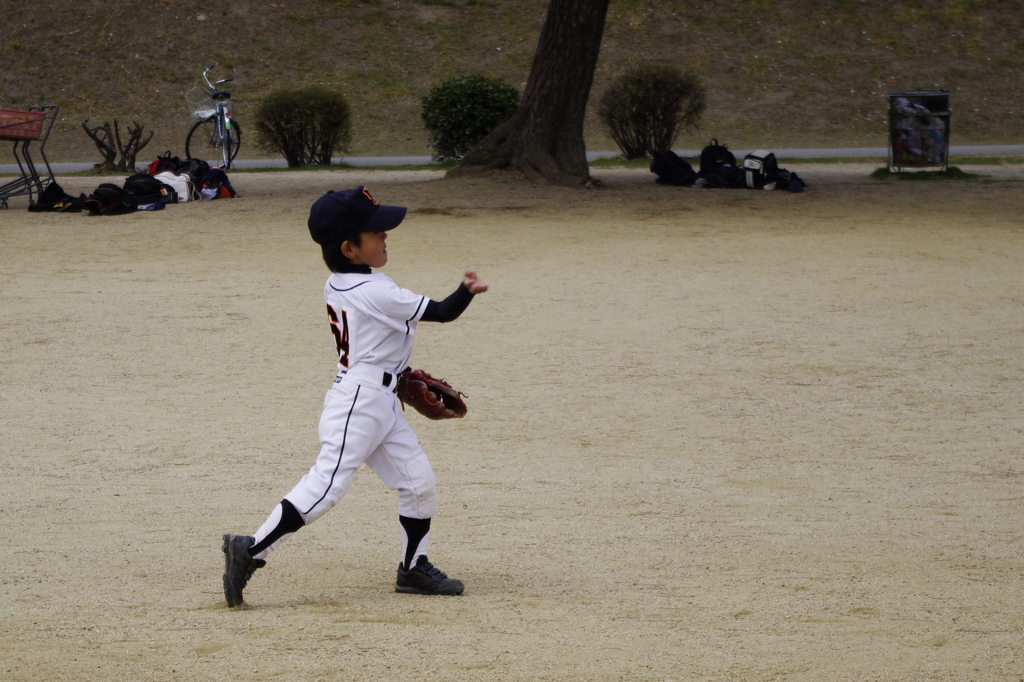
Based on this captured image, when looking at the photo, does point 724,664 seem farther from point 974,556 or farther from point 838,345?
point 838,345

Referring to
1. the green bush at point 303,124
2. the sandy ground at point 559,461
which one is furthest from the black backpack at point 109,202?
the green bush at point 303,124

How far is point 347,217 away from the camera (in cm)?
366

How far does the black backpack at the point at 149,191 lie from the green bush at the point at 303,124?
497 centimetres

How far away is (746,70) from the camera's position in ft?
90.4

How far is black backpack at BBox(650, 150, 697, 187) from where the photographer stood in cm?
1548

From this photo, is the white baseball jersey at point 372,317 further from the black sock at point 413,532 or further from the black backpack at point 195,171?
the black backpack at point 195,171

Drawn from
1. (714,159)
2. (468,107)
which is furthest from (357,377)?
(468,107)

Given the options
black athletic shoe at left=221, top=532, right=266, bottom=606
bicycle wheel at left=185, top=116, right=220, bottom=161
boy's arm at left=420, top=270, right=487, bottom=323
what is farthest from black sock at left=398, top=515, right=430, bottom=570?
bicycle wheel at left=185, top=116, right=220, bottom=161

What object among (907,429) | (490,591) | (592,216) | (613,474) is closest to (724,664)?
(490,591)

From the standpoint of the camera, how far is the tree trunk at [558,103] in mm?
14344

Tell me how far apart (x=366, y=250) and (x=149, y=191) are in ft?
35.4

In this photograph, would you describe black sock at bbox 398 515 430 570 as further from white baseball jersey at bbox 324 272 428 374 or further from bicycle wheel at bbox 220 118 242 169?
bicycle wheel at bbox 220 118 242 169

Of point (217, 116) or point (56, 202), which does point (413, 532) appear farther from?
point (217, 116)

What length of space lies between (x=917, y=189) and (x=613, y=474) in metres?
11.0
